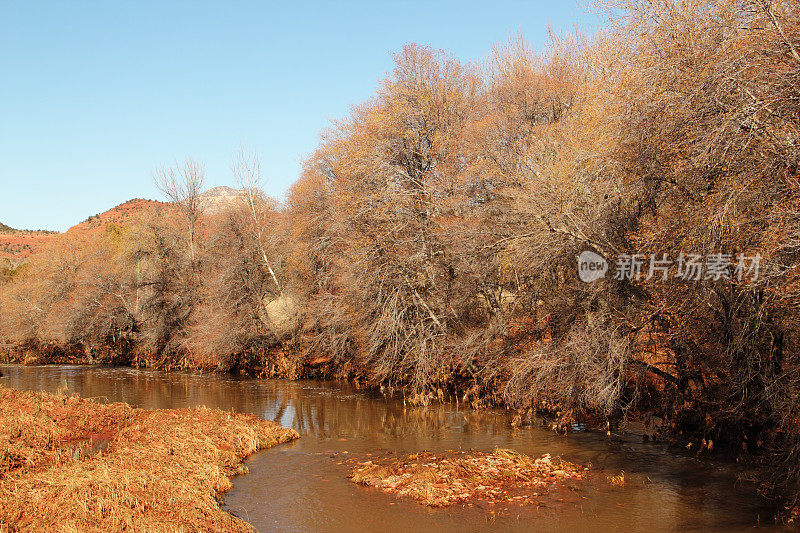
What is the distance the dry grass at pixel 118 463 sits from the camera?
7895mm

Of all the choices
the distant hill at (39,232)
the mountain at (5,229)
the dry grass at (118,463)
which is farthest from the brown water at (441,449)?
the mountain at (5,229)

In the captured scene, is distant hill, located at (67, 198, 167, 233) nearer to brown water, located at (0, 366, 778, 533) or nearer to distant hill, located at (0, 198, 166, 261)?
distant hill, located at (0, 198, 166, 261)

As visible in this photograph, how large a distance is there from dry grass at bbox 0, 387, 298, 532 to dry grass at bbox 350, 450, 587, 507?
3059 mm

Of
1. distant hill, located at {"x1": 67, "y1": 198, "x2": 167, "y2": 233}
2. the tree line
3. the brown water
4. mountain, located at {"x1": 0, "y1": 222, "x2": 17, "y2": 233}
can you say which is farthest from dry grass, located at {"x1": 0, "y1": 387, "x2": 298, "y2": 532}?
mountain, located at {"x1": 0, "y1": 222, "x2": 17, "y2": 233}

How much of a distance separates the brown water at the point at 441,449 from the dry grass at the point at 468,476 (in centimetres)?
36

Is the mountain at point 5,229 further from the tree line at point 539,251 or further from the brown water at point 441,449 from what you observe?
the brown water at point 441,449

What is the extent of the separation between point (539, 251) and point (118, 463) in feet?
34.1

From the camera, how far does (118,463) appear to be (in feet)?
33.9

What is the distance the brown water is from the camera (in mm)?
9289

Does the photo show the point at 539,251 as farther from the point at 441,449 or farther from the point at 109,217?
the point at 109,217

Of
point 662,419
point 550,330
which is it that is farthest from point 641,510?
point 550,330

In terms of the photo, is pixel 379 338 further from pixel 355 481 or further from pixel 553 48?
pixel 553 48

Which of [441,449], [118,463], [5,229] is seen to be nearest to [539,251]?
[441,449]

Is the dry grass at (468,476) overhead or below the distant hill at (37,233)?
Answer: below
